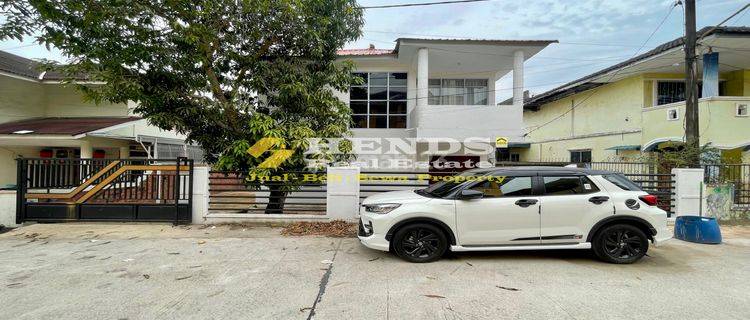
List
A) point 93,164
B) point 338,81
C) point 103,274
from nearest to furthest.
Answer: point 103,274, point 93,164, point 338,81

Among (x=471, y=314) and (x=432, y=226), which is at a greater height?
(x=432, y=226)

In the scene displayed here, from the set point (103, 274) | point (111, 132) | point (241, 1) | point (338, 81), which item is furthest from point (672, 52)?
point (111, 132)

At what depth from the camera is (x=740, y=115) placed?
1102 cm

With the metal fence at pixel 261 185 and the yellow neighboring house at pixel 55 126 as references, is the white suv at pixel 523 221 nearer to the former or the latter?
the metal fence at pixel 261 185

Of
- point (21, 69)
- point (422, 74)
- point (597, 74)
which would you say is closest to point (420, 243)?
point (422, 74)

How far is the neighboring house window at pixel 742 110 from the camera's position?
11.0 meters

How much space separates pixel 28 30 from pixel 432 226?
24.5ft

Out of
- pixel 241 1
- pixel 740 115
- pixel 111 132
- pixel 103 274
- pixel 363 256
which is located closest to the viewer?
pixel 103 274

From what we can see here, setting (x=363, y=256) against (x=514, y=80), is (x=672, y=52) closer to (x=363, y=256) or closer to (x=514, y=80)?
(x=514, y=80)

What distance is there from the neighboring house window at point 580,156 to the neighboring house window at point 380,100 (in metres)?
10.4

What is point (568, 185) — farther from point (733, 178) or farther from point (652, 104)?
point (652, 104)

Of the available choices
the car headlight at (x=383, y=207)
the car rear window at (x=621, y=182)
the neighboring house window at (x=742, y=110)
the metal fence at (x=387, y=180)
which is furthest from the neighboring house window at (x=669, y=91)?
the car headlight at (x=383, y=207)

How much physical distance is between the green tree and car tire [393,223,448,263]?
11.4 feet

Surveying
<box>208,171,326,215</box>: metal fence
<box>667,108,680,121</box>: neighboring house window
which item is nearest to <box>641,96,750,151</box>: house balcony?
<box>667,108,680,121</box>: neighboring house window
